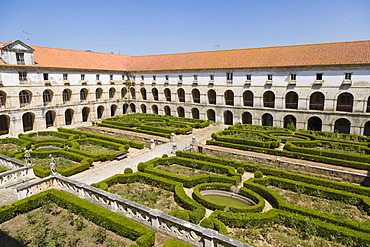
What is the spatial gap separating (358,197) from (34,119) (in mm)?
38655

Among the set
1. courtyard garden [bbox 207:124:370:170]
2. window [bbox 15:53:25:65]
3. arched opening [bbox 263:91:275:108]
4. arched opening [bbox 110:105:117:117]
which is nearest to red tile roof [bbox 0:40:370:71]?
window [bbox 15:53:25:65]

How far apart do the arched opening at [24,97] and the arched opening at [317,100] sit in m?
39.5

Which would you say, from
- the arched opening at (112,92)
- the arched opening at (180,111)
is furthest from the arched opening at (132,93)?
the arched opening at (180,111)

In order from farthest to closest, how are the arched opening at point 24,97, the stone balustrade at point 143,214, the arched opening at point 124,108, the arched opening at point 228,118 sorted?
the arched opening at point 124,108 → the arched opening at point 228,118 → the arched opening at point 24,97 → the stone balustrade at point 143,214

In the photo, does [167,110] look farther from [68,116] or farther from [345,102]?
[345,102]

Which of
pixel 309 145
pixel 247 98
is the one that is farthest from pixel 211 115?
pixel 309 145

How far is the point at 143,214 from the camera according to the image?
37.4ft

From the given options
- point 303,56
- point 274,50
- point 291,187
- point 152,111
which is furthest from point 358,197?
point 152,111

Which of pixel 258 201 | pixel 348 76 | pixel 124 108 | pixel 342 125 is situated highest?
pixel 348 76

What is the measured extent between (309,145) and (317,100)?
13102 mm

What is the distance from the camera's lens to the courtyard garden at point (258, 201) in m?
12.4

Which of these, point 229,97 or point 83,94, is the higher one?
point 83,94

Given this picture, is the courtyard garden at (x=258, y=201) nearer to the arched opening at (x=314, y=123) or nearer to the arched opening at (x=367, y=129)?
the arched opening at (x=367, y=129)

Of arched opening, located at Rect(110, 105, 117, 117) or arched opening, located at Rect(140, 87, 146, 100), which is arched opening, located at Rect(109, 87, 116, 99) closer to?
arched opening, located at Rect(110, 105, 117, 117)
